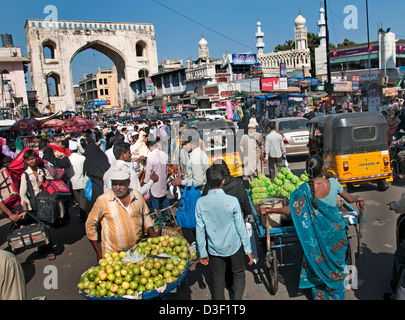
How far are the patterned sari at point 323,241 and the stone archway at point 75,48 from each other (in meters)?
48.3

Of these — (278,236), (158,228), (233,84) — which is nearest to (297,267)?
(278,236)

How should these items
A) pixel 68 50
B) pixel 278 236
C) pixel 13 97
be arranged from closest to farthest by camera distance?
pixel 278 236
pixel 13 97
pixel 68 50

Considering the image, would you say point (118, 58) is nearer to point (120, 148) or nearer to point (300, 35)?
→ point (300, 35)

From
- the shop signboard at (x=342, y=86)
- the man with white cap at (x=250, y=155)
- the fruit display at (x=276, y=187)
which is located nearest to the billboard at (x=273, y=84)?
the shop signboard at (x=342, y=86)

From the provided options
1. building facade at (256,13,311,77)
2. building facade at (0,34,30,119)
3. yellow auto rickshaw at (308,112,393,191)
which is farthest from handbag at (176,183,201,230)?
building facade at (256,13,311,77)

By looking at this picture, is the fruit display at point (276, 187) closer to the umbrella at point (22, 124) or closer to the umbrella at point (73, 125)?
the umbrella at point (22, 124)

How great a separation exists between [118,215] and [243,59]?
34666 millimetres

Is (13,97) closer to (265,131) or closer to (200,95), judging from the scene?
(200,95)

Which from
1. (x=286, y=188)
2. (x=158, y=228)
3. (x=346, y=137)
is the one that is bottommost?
(x=158, y=228)

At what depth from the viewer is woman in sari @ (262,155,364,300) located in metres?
3.62

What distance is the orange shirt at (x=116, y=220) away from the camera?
12.1ft

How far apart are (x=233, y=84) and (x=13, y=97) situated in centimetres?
1992

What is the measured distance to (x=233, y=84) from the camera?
34.2 metres

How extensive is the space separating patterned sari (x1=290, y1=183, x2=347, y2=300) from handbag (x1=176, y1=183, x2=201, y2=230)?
1580 mm
